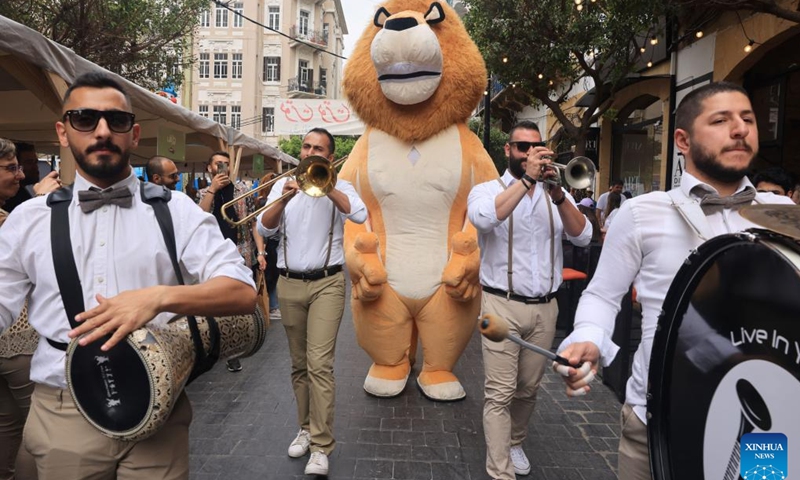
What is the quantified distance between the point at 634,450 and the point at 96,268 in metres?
1.98

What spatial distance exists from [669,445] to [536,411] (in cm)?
290

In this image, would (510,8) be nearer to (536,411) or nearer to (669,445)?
(536,411)

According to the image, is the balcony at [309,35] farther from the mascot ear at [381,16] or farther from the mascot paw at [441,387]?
the mascot paw at [441,387]

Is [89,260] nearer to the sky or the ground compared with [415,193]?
nearer to the ground

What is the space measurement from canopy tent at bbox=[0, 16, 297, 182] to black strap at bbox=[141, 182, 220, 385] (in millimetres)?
1629

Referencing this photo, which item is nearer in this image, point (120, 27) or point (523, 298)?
point (523, 298)

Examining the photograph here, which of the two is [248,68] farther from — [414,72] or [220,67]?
[414,72]

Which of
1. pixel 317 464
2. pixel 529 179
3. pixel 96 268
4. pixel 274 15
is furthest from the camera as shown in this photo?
pixel 274 15

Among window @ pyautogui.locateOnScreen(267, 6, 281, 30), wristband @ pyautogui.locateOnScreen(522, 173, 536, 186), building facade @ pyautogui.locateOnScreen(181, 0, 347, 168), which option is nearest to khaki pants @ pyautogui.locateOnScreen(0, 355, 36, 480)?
wristband @ pyautogui.locateOnScreen(522, 173, 536, 186)

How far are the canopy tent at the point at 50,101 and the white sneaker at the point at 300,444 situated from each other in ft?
8.32

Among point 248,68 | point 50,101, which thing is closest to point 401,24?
point 50,101

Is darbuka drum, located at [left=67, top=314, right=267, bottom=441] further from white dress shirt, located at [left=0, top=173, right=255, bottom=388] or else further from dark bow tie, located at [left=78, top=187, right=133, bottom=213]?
dark bow tie, located at [left=78, top=187, right=133, bottom=213]

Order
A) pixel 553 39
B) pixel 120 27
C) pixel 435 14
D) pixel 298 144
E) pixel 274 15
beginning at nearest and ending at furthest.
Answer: pixel 435 14 → pixel 120 27 → pixel 553 39 → pixel 298 144 → pixel 274 15

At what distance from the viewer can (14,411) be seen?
276cm
